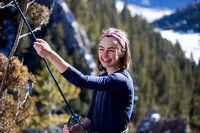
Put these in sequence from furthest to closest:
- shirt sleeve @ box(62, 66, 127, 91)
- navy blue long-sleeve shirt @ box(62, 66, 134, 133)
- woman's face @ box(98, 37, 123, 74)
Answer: woman's face @ box(98, 37, 123, 74) < navy blue long-sleeve shirt @ box(62, 66, 134, 133) < shirt sleeve @ box(62, 66, 127, 91)

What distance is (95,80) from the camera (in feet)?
2.85

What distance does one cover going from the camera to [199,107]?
11703mm

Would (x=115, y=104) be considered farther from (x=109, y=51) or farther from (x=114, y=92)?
(x=109, y=51)

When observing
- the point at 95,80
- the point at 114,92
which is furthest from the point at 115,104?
the point at 95,80

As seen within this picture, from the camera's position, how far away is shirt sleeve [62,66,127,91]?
2.69ft

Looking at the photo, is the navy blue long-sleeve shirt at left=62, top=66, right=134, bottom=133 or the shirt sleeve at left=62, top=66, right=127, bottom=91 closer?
the shirt sleeve at left=62, top=66, right=127, bottom=91

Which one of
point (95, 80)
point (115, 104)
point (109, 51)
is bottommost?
point (115, 104)

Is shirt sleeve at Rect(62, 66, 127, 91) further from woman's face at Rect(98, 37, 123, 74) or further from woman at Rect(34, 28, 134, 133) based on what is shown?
woman's face at Rect(98, 37, 123, 74)

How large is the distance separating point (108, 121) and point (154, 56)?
32.1 meters

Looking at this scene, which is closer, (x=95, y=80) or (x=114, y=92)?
(x=95, y=80)

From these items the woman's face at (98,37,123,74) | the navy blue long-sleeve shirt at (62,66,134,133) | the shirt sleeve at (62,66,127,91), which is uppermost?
the woman's face at (98,37,123,74)

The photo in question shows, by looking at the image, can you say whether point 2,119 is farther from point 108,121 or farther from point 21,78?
point 108,121

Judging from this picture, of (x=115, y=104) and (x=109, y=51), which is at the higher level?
(x=109, y=51)

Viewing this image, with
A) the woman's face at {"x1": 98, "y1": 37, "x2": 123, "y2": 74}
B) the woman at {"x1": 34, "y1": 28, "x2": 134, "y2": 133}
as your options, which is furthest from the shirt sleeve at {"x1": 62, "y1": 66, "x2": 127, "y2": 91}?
the woman's face at {"x1": 98, "y1": 37, "x2": 123, "y2": 74}
